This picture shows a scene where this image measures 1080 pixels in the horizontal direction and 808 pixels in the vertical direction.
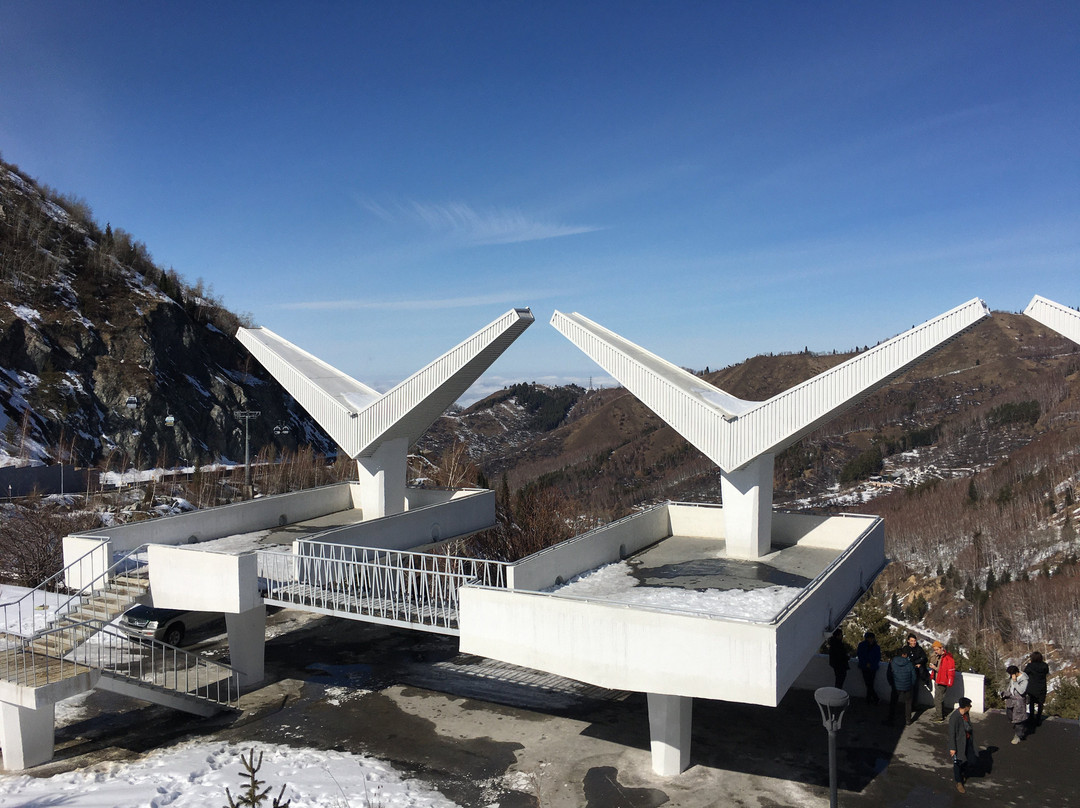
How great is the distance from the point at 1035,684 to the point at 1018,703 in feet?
1.80

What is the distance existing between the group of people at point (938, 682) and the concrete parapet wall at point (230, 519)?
1512 cm

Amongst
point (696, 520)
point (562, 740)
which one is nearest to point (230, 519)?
point (562, 740)

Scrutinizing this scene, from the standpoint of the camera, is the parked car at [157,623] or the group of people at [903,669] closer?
the group of people at [903,669]

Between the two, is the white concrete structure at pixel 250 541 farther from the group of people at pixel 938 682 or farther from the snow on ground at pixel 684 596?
the group of people at pixel 938 682

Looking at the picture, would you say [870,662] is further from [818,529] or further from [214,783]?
[214,783]

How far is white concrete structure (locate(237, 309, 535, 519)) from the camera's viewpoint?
19.9 metres

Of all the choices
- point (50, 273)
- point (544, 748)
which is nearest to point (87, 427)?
point (50, 273)

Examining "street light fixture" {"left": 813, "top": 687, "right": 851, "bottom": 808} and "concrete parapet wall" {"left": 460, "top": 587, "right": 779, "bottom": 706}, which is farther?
"concrete parapet wall" {"left": 460, "top": 587, "right": 779, "bottom": 706}

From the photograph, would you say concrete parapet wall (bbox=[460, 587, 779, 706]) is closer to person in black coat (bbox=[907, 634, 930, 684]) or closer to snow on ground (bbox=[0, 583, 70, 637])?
person in black coat (bbox=[907, 634, 930, 684])

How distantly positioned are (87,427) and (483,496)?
3016 centimetres

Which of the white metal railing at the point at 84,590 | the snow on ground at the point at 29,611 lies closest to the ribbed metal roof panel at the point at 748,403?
the white metal railing at the point at 84,590

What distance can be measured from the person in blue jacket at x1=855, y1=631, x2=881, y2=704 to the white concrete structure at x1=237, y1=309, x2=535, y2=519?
32.8 ft

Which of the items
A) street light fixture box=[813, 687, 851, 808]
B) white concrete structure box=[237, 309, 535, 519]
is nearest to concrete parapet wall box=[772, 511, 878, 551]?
white concrete structure box=[237, 309, 535, 519]

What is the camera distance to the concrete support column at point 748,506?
1798 centimetres
